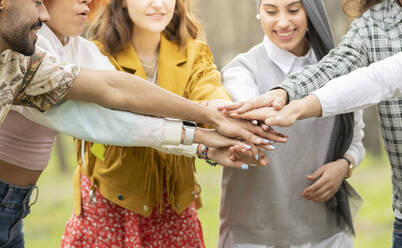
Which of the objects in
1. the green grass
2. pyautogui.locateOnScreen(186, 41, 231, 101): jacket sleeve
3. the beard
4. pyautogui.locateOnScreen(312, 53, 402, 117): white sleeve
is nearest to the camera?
the beard

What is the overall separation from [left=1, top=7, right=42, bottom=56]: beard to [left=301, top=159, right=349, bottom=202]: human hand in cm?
141

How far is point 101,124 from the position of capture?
2275 millimetres

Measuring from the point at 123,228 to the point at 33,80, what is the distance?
0.92 metres

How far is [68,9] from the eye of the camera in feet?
8.00

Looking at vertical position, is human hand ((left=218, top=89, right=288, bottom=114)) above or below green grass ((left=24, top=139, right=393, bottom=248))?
above

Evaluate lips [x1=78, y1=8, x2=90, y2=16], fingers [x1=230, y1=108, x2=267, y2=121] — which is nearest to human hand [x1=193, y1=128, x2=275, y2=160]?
fingers [x1=230, y1=108, x2=267, y2=121]

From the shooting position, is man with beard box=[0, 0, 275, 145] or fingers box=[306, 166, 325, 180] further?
fingers box=[306, 166, 325, 180]

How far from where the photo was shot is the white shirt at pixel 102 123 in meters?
2.23

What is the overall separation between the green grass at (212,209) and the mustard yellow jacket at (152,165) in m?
2.99

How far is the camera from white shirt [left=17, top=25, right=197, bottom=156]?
2.23 meters

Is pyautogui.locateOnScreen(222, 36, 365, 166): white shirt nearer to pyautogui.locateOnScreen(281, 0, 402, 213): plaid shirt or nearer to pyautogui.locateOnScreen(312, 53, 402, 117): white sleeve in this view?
pyautogui.locateOnScreen(281, 0, 402, 213): plaid shirt

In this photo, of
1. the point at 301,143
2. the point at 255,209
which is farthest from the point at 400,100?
the point at 255,209

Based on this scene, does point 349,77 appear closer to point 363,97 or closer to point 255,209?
point 363,97

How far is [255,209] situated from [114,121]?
846mm
